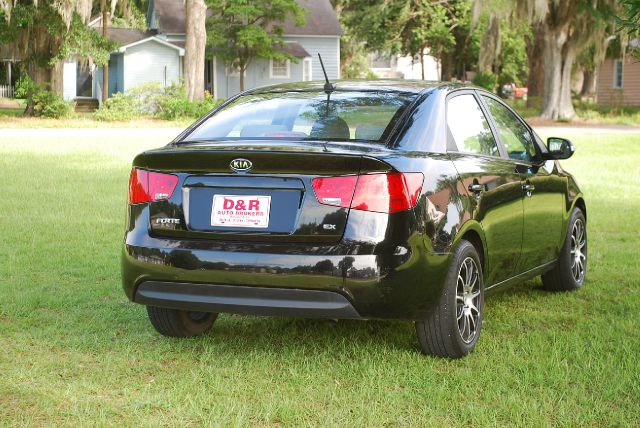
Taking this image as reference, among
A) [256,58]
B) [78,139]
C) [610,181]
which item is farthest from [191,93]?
[610,181]

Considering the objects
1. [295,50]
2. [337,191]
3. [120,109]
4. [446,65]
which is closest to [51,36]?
[120,109]

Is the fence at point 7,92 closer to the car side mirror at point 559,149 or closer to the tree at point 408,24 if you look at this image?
the tree at point 408,24

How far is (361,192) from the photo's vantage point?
17.1 feet

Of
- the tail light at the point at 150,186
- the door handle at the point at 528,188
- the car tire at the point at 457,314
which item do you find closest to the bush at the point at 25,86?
the door handle at the point at 528,188

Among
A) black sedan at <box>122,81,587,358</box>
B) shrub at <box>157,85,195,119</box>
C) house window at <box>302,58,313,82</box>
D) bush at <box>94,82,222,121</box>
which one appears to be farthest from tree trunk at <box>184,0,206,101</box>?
black sedan at <box>122,81,587,358</box>

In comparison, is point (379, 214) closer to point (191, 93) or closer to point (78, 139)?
point (78, 139)

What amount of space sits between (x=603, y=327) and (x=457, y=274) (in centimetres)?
144

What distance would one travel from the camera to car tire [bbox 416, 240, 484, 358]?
561 centimetres

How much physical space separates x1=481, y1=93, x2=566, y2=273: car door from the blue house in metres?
40.7

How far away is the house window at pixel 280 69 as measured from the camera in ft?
179

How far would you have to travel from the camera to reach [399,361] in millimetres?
5680

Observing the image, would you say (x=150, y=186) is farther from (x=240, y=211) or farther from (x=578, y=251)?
(x=578, y=251)

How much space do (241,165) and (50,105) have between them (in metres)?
35.0

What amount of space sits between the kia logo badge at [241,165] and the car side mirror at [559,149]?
2.83 m
